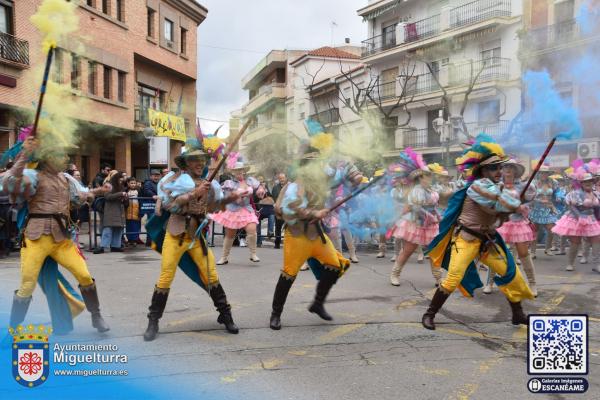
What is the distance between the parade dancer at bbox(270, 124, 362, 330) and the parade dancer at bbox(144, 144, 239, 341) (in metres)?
0.53

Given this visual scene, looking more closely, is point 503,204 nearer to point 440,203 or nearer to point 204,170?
point 204,170

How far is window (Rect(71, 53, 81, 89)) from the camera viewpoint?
471cm

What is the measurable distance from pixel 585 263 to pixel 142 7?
40.7ft

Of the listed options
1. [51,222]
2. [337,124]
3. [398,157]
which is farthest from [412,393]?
[398,157]

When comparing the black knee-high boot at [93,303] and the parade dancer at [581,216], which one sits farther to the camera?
the parade dancer at [581,216]

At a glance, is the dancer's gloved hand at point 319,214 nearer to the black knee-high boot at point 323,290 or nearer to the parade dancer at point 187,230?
the black knee-high boot at point 323,290

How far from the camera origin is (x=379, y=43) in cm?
1208

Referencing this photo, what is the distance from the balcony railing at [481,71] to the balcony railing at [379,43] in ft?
5.26

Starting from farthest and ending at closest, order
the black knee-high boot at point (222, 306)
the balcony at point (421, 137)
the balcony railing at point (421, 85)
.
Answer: the balcony railing at point (421, 85) → the balcony at point (421, 137) → the black knee-high boot at point (222, 306)

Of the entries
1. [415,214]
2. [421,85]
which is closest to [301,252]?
[415,214]

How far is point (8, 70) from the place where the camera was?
14.7 metres

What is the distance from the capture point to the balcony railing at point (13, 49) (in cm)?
1455

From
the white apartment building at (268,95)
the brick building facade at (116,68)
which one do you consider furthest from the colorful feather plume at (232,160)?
the brick building facade at (116,68)

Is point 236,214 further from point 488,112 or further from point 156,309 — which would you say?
point 156,309
